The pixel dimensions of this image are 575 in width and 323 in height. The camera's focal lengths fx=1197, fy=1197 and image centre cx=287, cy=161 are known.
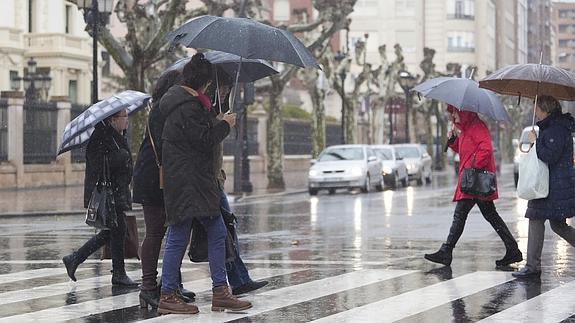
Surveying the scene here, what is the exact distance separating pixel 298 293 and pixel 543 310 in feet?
7.25

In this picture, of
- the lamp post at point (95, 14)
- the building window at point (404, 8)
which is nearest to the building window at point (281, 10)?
the building window at point (404, 8)

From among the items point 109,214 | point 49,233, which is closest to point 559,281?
point 109,214

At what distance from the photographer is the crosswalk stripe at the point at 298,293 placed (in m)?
9.12

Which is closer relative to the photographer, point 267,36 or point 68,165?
Result: point 267,36

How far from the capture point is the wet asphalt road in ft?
30.6

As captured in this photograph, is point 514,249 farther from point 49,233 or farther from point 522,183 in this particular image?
point 49,233

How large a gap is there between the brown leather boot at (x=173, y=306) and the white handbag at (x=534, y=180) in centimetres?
377

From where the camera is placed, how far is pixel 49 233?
757 inches

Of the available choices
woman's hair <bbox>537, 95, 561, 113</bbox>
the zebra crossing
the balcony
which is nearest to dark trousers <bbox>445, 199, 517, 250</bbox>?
the zebra crossing

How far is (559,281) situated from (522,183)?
994 millimetres

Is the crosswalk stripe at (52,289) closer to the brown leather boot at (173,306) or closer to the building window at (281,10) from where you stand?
the brown leather boot at (173,306)

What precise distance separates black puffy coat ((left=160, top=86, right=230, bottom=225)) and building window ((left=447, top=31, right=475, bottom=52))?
345 ft

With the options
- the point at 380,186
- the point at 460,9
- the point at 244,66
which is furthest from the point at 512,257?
the point at 460,9

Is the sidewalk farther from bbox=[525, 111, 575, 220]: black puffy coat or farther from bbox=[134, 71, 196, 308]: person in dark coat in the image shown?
bbox=[134, 71, 196, 308]: person in dark coat
